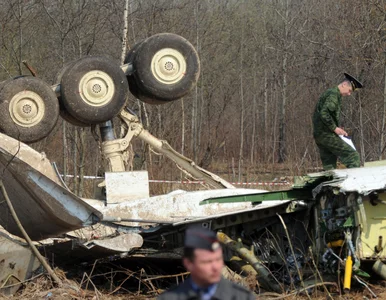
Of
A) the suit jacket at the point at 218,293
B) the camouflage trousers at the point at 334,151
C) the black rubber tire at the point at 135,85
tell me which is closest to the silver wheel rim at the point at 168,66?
the black rubber tire at the point at 135,85

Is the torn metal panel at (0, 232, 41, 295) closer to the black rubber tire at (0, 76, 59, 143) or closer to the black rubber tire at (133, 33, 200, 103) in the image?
the black rubber tire at (0, 76, 59, 143)

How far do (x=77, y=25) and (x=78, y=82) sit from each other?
6040 mm

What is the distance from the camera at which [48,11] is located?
15062 mm

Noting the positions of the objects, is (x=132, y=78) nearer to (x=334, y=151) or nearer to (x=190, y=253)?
(x=334, y=151)

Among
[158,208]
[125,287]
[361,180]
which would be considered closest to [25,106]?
[158,208]

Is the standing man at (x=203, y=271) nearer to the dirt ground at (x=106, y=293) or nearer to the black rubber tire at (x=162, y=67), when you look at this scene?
the dirt ground at (x=106, y=293)

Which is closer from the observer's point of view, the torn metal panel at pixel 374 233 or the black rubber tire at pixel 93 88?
the torn metal panel at pixel 374 233

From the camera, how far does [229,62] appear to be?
27.9 m

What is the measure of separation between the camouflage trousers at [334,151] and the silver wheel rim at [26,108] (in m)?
3.49

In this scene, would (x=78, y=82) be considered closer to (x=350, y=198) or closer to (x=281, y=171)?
(x=350, y=198)

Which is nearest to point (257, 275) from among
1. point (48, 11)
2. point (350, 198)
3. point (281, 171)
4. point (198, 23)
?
point (350, 198)

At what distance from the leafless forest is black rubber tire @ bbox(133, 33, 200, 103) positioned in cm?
187

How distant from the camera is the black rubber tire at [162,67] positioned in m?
8.95

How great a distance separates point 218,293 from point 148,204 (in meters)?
5.79
